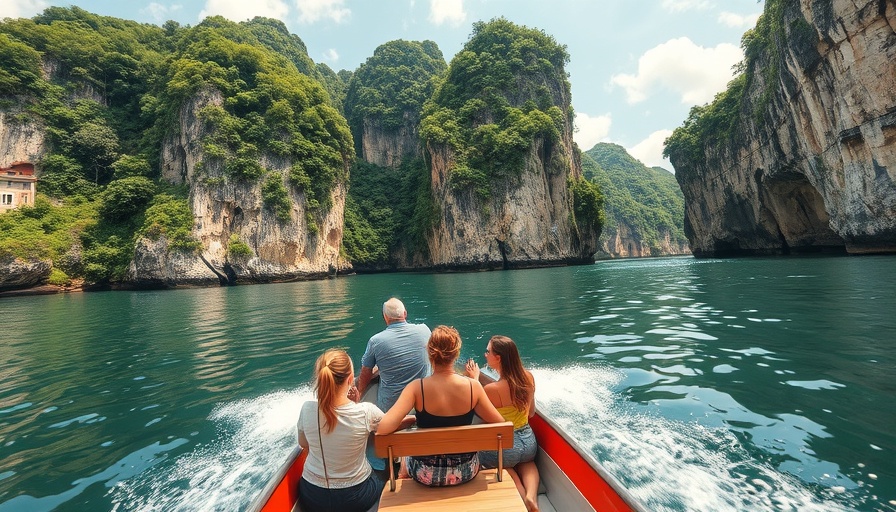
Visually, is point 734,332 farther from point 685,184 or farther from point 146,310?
point 685,184

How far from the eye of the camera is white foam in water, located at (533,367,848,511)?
2924 millimetres

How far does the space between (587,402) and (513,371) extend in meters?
2.73

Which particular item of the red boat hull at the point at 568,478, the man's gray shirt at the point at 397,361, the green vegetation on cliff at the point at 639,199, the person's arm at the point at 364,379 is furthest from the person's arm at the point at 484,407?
the green vegetation on cliff at the point at 639,199

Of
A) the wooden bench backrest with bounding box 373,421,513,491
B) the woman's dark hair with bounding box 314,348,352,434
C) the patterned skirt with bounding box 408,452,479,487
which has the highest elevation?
the woman's dark hair with bounding box 314,348,352,434

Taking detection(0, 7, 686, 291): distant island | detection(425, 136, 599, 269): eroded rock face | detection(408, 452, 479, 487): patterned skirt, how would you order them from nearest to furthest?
detection(408, 452, 479, 487): patterned skirt, detection(0, 7, 686, 291): distant island, detection(425, 136, 599, 269): eroded rock face

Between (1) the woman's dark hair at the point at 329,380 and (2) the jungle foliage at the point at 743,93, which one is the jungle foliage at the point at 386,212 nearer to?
(2) the jungle foliage at the point at 743,93

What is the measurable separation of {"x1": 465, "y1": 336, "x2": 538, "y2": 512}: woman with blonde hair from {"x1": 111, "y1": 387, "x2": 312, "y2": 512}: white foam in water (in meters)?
2.34

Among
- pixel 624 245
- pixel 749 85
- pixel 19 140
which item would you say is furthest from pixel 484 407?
pixel 624 245

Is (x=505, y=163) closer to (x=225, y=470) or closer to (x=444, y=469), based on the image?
(x=225, y=470)

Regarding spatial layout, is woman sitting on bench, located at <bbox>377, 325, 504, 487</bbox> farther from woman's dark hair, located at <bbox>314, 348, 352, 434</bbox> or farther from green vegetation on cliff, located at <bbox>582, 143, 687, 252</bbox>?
green vegetation on cliff, located at <bbox>582, 143, 687, 252</bbox>

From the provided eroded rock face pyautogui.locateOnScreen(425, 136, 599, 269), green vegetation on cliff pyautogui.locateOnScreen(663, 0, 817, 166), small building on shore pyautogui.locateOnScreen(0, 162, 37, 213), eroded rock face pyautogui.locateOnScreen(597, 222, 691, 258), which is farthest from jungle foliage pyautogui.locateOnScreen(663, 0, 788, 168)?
eroded rock face pyautogui.locateOnScreen(597, 222, 691, 258)

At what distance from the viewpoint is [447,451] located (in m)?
2.25

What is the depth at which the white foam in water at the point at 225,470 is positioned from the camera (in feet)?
10.7

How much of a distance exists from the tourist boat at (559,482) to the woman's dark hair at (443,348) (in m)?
0.85
